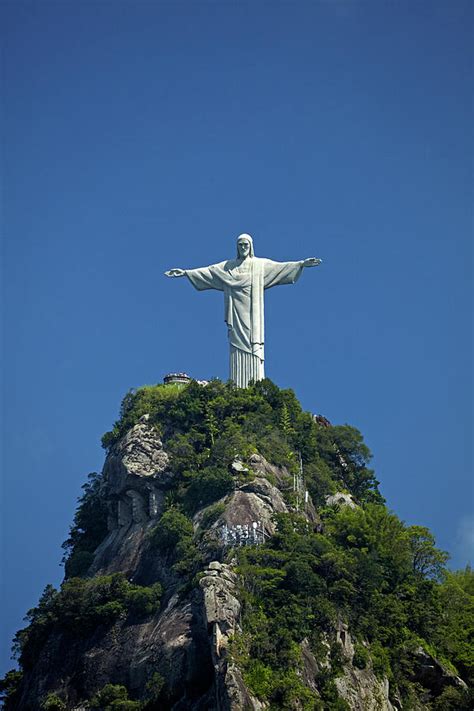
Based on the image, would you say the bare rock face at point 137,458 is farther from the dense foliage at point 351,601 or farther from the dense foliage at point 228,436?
the dense foliage at point 351,601

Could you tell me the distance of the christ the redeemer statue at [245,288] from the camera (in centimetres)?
4734

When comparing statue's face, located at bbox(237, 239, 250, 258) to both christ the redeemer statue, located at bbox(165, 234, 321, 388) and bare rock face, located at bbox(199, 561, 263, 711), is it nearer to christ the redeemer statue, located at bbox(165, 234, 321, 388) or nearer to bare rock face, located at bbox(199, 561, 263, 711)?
christ the redeemer statue, located at bbox(165, 234, 321, 388)

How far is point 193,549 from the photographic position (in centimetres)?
3959

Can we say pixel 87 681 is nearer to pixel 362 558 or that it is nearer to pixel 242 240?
pixel 362 558

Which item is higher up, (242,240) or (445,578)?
(242,240)

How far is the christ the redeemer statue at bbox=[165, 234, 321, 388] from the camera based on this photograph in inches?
1864

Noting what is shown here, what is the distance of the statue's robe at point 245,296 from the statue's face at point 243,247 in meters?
0.24

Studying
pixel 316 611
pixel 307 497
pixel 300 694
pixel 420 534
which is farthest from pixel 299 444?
pixel 300 694

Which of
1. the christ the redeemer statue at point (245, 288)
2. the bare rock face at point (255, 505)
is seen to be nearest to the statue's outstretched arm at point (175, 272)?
the christ the redeemer statue at point (245, 288)

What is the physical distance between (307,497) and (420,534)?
3759 mm

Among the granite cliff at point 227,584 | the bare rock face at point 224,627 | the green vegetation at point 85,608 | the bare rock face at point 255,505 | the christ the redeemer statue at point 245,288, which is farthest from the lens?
the christ the redeemer statue at point 245,288

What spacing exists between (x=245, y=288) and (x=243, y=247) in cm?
151

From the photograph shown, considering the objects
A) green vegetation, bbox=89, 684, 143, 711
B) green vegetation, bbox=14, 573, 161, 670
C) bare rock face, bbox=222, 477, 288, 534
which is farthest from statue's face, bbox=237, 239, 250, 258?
green vegetation, bbox=89, 684, 143, 711

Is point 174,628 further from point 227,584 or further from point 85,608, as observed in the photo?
point 85,608
